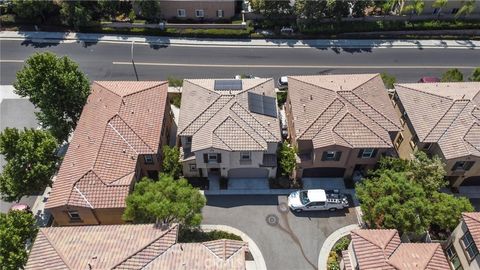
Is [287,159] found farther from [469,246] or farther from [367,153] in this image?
[469,246]

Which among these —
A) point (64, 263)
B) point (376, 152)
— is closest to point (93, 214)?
point (64, 263)

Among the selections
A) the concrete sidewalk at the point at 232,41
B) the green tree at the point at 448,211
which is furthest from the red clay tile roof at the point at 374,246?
the concrete sidewalk at the point at 232,41

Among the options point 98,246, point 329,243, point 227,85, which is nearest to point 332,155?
point 329,243

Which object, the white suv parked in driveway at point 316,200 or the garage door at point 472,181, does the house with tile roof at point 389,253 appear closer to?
the white suv parked in driveway at point 316,200

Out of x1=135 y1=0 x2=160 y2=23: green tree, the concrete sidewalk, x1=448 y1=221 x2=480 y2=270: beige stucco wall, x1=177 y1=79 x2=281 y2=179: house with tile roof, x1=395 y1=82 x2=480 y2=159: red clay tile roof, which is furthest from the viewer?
the concrete sidewalk

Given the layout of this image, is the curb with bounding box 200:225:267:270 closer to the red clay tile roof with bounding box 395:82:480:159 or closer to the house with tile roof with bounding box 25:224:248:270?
the house with tile roof with bounding box 25:224:248:270

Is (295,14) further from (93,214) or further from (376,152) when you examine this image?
(93,214)

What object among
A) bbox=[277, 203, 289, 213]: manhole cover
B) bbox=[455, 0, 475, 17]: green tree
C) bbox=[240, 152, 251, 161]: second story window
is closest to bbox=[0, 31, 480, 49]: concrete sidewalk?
bbox=[455, 0, 475, 17]: green tree
